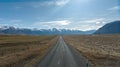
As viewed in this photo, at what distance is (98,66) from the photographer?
21203mm

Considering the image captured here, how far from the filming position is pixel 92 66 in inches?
828

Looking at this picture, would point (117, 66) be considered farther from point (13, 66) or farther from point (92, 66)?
point (13, 66)

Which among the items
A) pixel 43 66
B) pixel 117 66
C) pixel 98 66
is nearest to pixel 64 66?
pixel 43 66

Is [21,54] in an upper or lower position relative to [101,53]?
lower

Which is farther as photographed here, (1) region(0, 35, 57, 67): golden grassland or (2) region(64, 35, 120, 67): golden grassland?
(1) region(0, 35, 57, 67): golden grassland

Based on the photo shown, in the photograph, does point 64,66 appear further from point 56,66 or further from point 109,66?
point 109,66

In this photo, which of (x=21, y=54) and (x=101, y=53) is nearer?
(x=101, y=53)

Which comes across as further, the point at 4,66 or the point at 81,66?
the point at 4,66

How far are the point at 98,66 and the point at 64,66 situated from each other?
12.9 ft

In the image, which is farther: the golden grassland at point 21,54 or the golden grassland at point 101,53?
the golden grassland at point 21,54

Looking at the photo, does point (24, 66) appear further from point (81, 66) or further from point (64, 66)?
point (81, 66)

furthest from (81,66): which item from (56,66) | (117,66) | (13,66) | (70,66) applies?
(13,66)

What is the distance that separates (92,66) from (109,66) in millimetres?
1968

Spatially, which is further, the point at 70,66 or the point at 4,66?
the point at 4,66
